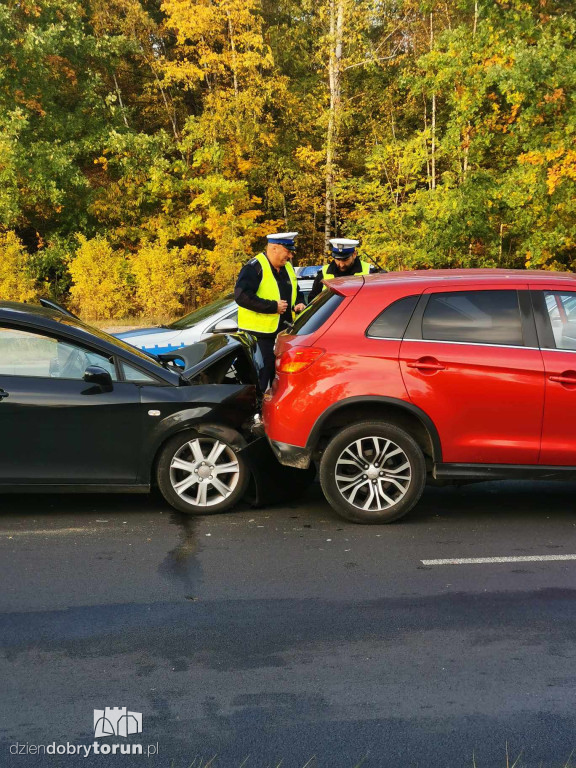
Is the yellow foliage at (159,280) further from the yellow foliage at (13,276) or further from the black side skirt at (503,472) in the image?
the black side skirt at (503,472)

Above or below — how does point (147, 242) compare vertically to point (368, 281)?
above

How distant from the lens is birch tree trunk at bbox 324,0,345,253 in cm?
3123

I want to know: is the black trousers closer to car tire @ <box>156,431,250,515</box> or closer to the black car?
the black car

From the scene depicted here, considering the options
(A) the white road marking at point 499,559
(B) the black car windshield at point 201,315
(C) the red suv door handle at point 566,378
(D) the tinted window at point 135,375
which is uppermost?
(B) the black car windshield at point 201,315

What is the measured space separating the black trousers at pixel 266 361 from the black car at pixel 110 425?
2.06ft

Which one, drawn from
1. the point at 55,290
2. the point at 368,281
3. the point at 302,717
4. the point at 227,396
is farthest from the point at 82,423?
the point at 55,290

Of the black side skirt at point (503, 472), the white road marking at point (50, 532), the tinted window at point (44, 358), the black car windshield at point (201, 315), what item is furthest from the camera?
the black car windshield at point (201, 315)

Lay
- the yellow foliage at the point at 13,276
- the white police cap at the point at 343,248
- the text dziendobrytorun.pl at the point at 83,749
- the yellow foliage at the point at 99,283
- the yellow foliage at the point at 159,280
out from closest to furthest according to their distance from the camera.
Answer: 1. the text dziendobrytorun.pl at the point at 83,749
2. the white police cap at the point at 343,248
3. the yellow foliage at the point at 13,276
4. the yellow foliage at the point at 99,283
5. the yellow foliage at the point at 159,280

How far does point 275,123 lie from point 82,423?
31060 mm

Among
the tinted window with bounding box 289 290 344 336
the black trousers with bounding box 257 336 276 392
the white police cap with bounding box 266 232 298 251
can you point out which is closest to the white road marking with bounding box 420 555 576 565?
the tinted window with bounding box 289 290 344 336

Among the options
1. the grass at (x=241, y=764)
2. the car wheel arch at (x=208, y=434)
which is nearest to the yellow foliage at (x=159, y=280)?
the car wheel arch at (x=208, y=434)

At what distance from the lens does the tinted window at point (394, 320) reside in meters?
6.23

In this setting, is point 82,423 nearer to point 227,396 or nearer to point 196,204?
point 227,396

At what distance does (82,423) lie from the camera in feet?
20.5
